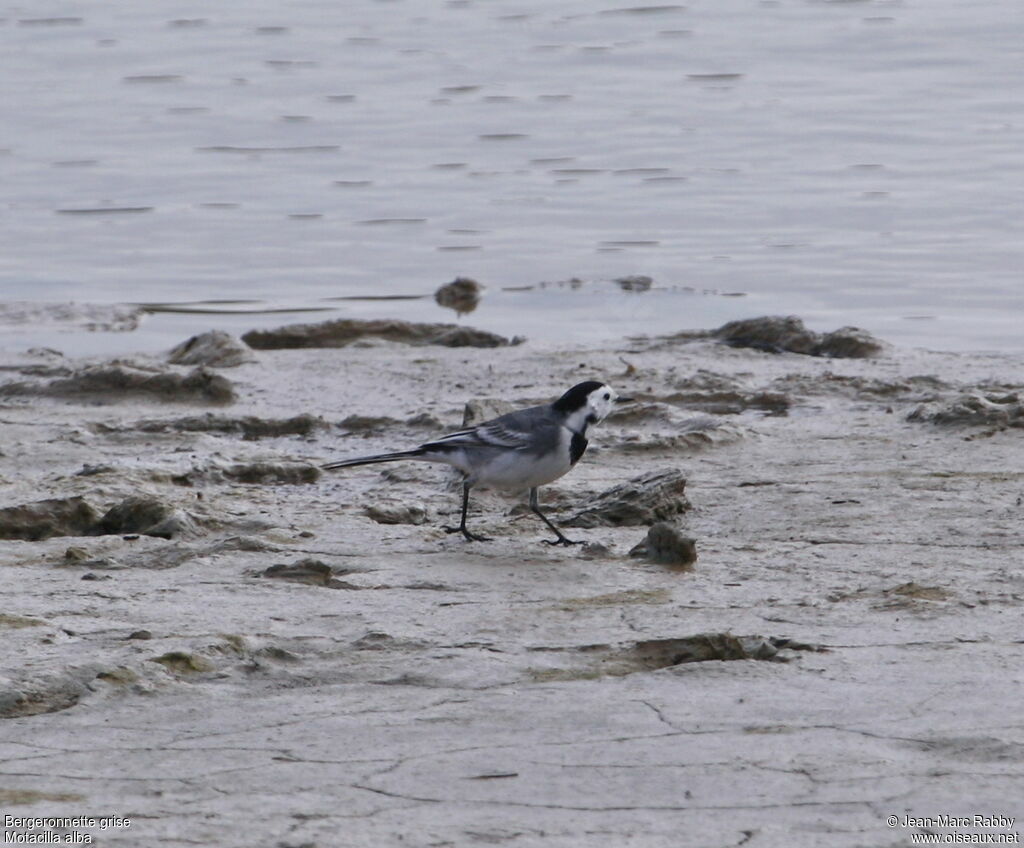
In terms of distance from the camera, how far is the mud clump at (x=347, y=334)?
38.0ft

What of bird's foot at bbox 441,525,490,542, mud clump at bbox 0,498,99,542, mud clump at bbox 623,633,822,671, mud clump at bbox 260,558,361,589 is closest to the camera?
mud clump at bbox 623,633,822,671

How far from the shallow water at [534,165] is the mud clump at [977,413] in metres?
2.60

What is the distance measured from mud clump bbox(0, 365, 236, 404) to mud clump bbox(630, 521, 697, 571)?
391 centimetres

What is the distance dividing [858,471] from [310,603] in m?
2.92

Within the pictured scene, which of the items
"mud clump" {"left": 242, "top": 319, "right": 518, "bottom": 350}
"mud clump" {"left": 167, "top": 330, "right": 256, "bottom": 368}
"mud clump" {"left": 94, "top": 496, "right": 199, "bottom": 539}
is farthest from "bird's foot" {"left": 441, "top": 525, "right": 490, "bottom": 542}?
"mud clump" {"left": 242, "top": 319, "right": 518, "bottom": 350}

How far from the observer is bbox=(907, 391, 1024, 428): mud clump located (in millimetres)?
8359

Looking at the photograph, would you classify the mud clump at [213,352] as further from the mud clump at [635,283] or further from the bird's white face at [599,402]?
the bird's white face at [599,402]

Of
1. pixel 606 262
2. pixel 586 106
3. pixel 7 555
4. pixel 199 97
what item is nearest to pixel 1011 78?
pixel 586 106

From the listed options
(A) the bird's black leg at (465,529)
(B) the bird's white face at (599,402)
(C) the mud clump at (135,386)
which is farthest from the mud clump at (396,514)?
(C) the mud clump at (135,386)

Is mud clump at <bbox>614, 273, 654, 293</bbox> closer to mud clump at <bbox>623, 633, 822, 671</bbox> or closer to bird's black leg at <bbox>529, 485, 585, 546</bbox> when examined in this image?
bird's black leg at <bbox>529, 485, 585, 546</bbox>

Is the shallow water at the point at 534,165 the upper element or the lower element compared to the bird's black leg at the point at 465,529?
upper

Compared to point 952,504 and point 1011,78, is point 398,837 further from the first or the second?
point 1011,78

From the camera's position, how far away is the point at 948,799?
4070 mm

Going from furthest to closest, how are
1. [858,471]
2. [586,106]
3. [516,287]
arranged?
1. [586,106]
2. [516,287]
3. [858,471]
